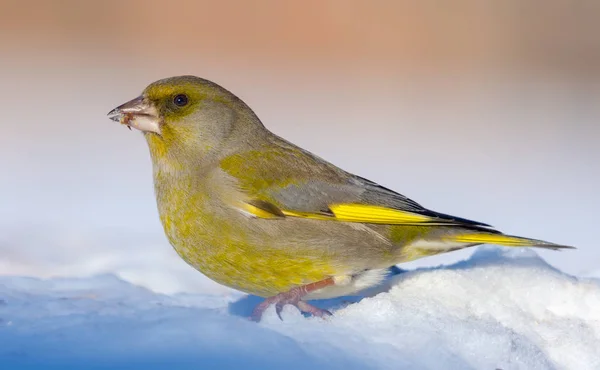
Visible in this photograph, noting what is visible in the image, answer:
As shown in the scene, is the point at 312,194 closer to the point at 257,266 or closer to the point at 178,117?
the point at 257,266

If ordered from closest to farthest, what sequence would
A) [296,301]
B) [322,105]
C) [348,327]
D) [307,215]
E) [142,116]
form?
[348,327]
[296,301]
[307,215]
[142,116]
[322,105]

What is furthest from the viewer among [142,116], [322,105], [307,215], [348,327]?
[322,105]

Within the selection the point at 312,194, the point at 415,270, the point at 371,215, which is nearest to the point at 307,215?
the point at 312,194

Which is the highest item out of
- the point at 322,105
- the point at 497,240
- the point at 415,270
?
the point at 322,105

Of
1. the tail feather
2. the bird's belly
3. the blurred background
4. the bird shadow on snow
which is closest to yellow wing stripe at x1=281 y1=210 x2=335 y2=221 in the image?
the bird's belly

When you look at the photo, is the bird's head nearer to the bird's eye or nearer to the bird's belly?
the bird's eye

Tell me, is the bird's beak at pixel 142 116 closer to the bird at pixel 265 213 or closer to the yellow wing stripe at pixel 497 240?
the bird at pixel 265 213

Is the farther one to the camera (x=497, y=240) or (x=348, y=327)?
(x=497, y=240)
